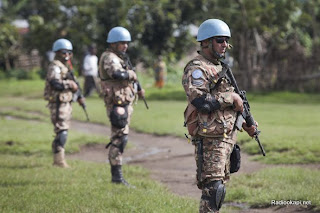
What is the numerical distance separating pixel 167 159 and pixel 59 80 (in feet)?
8.91

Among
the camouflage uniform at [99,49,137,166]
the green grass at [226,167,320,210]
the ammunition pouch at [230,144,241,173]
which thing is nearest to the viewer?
the ammunition pouch at [230,144,241,173]

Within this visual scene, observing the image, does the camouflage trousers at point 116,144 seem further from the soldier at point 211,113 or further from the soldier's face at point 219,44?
the soldier's face at point 219,44

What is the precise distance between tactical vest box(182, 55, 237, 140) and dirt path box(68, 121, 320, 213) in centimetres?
185

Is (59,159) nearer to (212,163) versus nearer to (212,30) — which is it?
(212,163)

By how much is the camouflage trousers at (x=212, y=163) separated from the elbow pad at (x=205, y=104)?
346 mm

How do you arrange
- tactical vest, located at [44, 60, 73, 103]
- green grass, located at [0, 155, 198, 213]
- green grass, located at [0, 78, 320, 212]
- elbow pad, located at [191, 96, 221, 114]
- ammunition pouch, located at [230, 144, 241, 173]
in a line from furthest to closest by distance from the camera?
tactical vest, located at [44, 60, 73, 103], green grass, located at [0, 78, 320, 212], green grass, located at [0, 155, 198, 213], ammunition pouch, located at [230, 144, 241, 173], elbow pad, located at [191, 96, 221, 114]

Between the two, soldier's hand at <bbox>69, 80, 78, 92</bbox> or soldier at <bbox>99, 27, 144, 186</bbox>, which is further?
soldier's hand at <bbox>69, 80, 78, 92</bbox>

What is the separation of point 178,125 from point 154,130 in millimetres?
855

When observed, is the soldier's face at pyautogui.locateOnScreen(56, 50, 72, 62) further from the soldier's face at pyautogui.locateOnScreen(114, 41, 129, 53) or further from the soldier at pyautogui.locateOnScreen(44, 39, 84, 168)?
the soldier's face at pyautogui.locateOnScreen(114, 41, 129, 53)

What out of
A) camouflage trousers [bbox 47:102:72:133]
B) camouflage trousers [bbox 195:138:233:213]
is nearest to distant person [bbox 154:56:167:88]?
camouflage trousers [bbox 47:102:72:133]

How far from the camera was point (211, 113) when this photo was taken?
5094 mm

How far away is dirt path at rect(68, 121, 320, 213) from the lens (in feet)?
25.9

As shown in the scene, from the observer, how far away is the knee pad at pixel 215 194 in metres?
4.98

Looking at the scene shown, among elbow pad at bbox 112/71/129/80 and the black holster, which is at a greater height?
elbow pad at bbox 112/71/129/80
